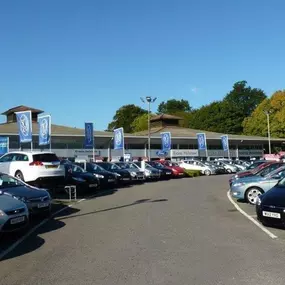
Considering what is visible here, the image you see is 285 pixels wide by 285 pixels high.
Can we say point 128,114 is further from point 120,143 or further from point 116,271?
point 116,271

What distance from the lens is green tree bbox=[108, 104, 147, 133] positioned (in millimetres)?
116500

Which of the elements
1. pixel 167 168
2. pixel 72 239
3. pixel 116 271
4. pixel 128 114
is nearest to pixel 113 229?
pixel 72 239

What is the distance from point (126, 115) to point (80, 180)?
99019 millimetres

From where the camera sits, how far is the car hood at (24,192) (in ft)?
36.5

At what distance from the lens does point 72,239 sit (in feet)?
29.3

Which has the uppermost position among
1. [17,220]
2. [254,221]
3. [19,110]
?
[19,110]

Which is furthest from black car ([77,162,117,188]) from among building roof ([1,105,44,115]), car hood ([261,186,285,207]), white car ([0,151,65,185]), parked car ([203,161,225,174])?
building roof ([1,105,44,115])

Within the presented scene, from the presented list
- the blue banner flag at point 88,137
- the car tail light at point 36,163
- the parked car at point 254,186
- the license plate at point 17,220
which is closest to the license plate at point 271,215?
the parked car at point 254,186

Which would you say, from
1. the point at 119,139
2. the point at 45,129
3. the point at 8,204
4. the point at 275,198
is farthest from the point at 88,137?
the point at 275,198

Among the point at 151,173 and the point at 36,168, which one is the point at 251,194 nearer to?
the point at 36,168

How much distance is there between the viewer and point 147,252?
7551mm

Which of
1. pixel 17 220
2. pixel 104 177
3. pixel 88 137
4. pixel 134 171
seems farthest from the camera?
pixel 88 137

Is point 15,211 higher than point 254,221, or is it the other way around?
point 15,211

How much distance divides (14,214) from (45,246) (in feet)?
3.43
